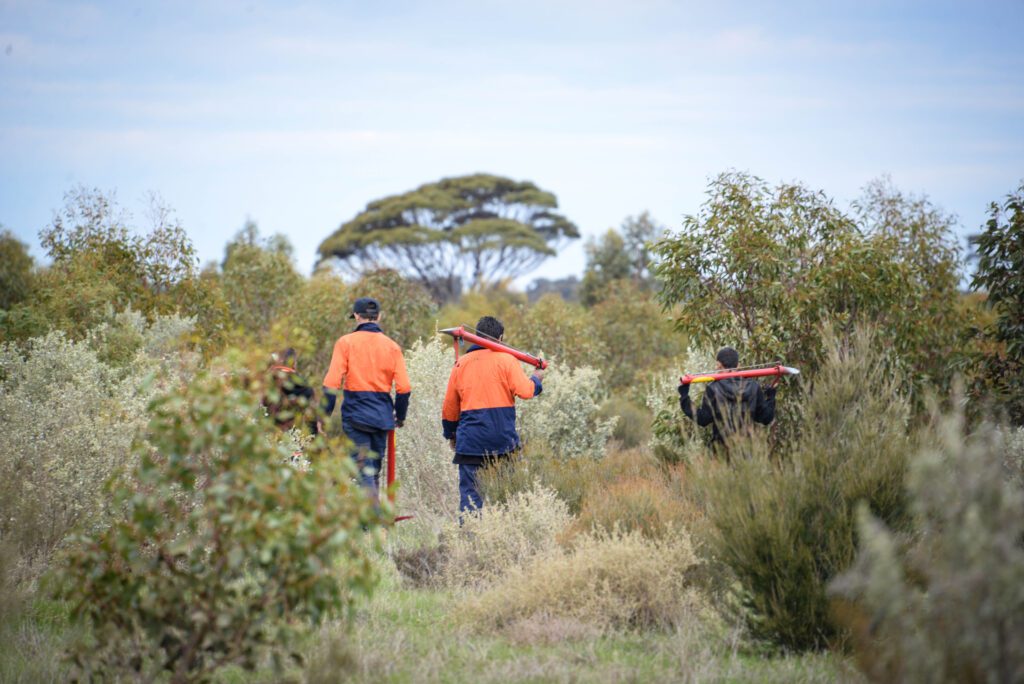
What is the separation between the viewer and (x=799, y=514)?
4.61 meters

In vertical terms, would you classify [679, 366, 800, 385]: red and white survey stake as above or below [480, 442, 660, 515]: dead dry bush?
above

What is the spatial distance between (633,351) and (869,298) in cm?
1120

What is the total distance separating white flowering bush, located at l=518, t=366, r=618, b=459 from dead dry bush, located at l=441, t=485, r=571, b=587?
3.87 metres

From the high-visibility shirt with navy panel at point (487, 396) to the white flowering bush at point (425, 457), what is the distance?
1361 millimetres

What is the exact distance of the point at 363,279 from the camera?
17.6 metres

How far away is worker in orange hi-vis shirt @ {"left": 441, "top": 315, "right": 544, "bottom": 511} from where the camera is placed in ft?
24.4

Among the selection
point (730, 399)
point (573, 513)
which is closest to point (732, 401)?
point (730, 399)

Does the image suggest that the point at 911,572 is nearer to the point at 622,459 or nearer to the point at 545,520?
the point at 545,520

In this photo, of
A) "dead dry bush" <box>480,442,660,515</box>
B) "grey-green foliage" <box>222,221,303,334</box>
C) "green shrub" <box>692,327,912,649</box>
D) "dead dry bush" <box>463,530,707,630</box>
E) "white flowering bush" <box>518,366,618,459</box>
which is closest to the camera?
"green shrub" <box>692,327,912,649</box>

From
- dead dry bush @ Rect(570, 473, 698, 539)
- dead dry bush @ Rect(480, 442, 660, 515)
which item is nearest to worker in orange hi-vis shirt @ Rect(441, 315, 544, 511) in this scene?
dead dry bush @ Rect(480, 442, 660, 515)

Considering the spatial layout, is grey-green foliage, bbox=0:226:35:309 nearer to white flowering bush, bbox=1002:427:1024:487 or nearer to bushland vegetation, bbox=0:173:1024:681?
bushland vegetation, bbox=0:173:1024:681

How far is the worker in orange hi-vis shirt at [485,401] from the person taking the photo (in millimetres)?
7426

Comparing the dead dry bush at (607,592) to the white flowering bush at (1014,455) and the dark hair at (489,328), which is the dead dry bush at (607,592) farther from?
the dark hair at (489,328)

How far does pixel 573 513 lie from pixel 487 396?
1109mm
